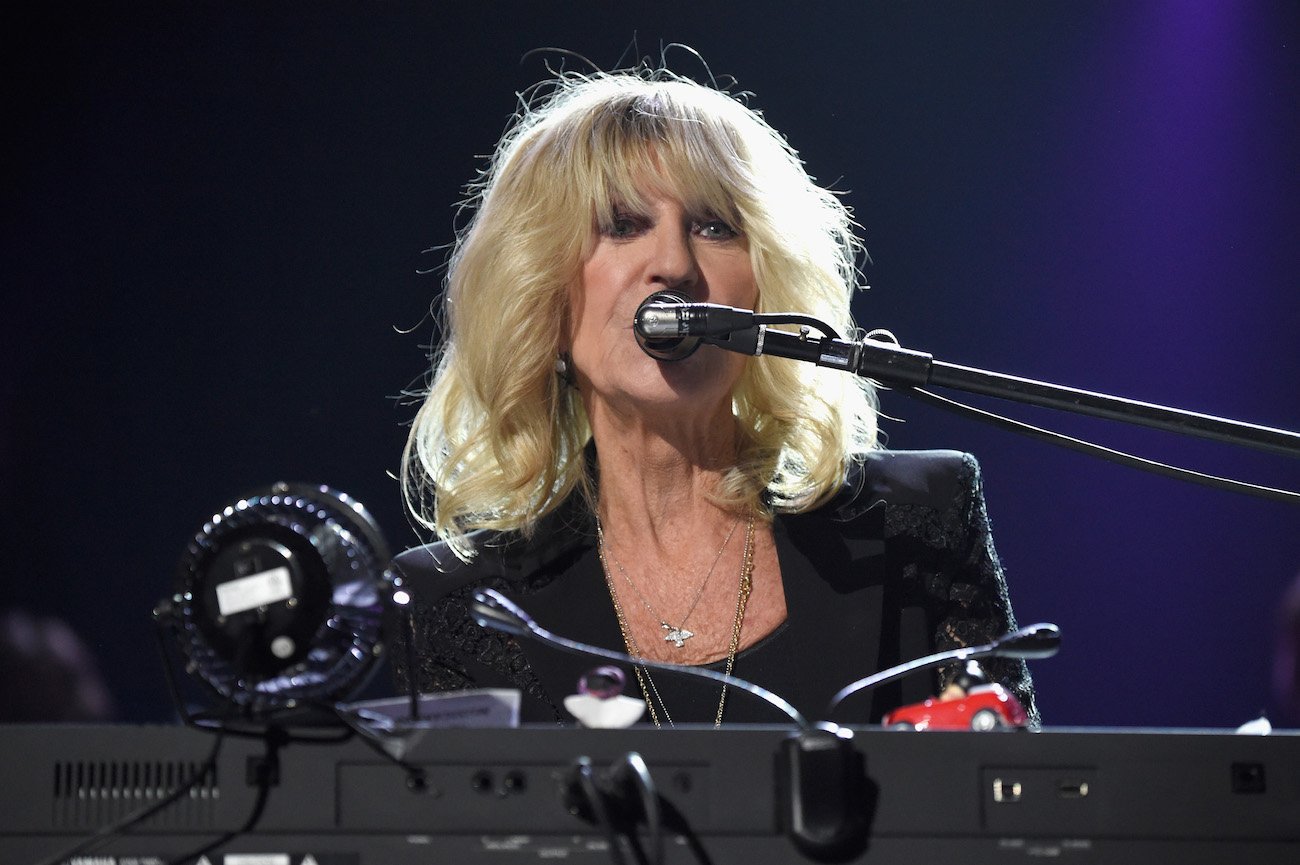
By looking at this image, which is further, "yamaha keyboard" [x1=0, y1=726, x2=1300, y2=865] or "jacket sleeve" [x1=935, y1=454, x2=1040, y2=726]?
"jacket sleeve" [x1=935, y1=454, x2=1040, y2=726]

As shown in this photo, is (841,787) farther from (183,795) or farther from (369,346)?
(369,346)

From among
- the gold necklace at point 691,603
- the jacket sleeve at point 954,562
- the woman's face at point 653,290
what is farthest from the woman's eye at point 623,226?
the jacket sleeve at point 954,562

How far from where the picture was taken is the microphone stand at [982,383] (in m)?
0.98

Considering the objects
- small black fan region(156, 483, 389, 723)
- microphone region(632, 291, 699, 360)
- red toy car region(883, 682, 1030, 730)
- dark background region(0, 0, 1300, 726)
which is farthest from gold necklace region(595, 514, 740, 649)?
dark background region(0, 0, 1300, 726)

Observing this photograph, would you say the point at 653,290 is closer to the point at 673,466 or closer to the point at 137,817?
the point at 673,466

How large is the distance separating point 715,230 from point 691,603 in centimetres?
51

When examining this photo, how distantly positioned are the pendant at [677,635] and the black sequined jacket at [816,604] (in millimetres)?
60

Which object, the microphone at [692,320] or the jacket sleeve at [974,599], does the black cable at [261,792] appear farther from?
the jacket sleeve at [974,599]

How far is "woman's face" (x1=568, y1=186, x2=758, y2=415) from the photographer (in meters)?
1.79

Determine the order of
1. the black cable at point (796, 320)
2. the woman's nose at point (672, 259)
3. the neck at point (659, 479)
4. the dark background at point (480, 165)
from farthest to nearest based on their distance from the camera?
the dark background at point (480, 165), the neck at point (659, 479), the woman's nose at point (672, 259), the black cable at point (796, 320)

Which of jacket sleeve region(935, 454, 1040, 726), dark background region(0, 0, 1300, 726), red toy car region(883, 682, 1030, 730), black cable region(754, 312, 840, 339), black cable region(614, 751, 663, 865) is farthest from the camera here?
dark background region(0, 0, 1300, 726)

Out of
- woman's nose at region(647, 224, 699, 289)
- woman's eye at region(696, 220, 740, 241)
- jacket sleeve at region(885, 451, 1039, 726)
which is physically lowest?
jacket sleeve at region(885, 451, 1039, 726)

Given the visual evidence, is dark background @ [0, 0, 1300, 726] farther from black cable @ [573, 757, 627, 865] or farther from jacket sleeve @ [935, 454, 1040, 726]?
black cable @ [573, 757, 627, 865]

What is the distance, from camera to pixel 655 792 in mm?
795
